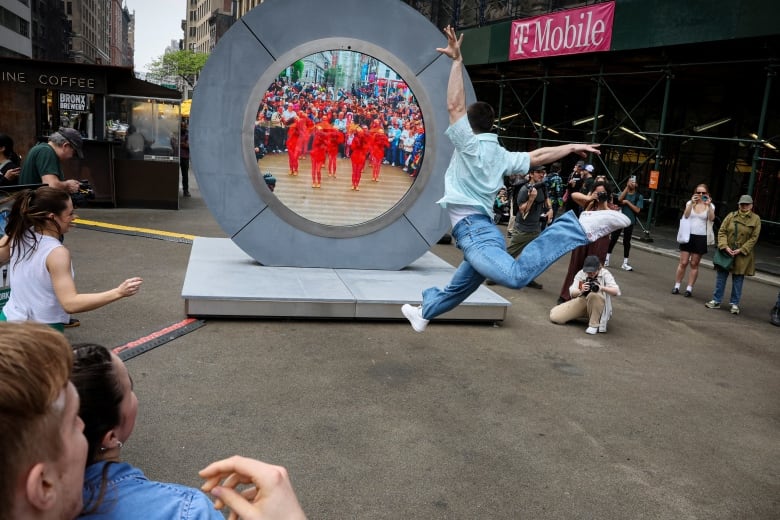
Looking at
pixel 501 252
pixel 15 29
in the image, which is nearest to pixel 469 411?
pixel 501 252

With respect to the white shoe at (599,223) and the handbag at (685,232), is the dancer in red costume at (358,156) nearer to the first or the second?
the handbag at (685,232)

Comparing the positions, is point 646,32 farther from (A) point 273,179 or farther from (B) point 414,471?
(B) point 414,471

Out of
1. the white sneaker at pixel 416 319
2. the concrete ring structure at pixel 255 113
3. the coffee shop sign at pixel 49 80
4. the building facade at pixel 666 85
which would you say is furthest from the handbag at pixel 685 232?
the coffee shop sign at pixel 49 80

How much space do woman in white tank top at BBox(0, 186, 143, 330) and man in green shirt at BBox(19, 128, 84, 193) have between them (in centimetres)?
327

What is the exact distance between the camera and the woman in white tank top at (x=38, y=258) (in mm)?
3887

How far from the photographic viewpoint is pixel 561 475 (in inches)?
187

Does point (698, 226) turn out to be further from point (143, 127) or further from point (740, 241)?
point (143, 127)

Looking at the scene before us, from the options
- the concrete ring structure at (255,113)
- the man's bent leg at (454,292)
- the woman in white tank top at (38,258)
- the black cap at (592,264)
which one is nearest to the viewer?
the woman in white tank top at (38,258)

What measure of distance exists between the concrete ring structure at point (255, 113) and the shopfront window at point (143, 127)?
760cm

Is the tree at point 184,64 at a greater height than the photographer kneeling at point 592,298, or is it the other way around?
the tree at point 184,64

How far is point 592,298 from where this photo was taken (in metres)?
8.66

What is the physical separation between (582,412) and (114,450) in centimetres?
Answer: 505

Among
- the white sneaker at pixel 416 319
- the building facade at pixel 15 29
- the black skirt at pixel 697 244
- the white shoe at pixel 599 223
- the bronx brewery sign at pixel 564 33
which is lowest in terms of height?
the white sneaker at pixel 416 319

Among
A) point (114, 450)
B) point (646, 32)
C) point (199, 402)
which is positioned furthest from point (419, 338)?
point (646, 32)
